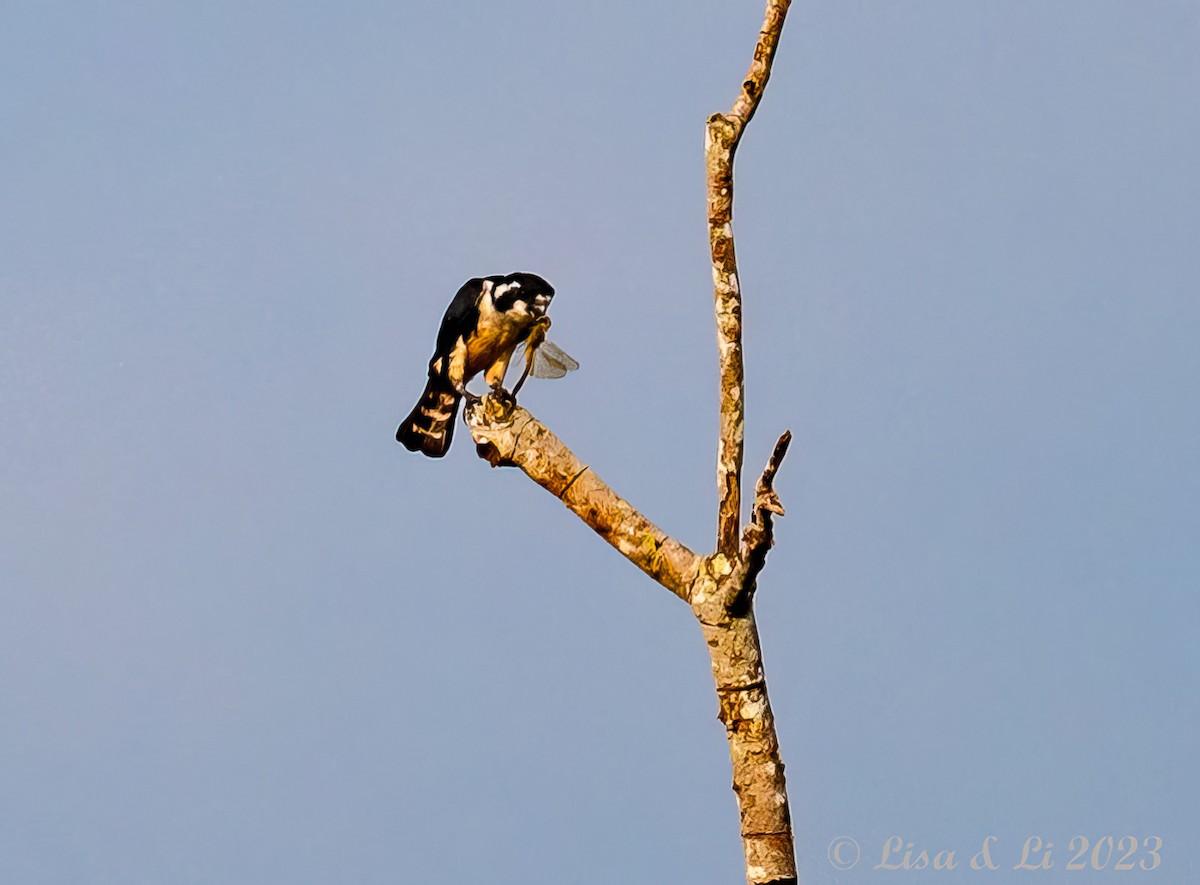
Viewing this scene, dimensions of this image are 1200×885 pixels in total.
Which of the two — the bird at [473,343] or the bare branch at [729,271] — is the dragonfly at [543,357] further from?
the bare branch at [729,271]

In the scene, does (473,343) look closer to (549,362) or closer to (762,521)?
(549,362)

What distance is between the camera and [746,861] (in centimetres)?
496

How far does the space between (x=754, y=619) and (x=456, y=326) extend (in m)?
2.10

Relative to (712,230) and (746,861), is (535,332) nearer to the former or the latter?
(712,230)

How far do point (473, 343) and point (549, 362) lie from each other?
0.34 m

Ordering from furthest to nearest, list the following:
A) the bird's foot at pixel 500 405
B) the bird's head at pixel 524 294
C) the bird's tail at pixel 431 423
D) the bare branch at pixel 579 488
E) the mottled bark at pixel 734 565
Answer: the bird's tail at pixel 431 423 < the bird's head at pixel 524 294 < the bird's foot at pixel 500 405 < the bare branch at pixel 579 488 < the mottled bark at pixel 734 565

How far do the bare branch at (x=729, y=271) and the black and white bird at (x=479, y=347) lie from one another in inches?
56.6

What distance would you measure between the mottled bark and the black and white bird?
1393mm

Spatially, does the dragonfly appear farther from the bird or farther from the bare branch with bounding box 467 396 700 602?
the bare branch with bounding box 467 396 700 602

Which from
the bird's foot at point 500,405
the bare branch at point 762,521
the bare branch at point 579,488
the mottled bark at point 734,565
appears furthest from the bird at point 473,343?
the bare branch at point 762,521

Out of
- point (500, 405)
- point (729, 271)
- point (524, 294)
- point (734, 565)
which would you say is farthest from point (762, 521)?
point (524, 294)

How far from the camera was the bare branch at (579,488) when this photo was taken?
17.0 feet

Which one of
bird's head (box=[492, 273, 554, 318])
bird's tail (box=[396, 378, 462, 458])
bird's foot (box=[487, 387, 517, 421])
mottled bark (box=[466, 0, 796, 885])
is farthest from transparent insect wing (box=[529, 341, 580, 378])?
mottled bark (box=[466, 0, 796, 885])

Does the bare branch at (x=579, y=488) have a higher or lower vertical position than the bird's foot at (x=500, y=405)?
lower
